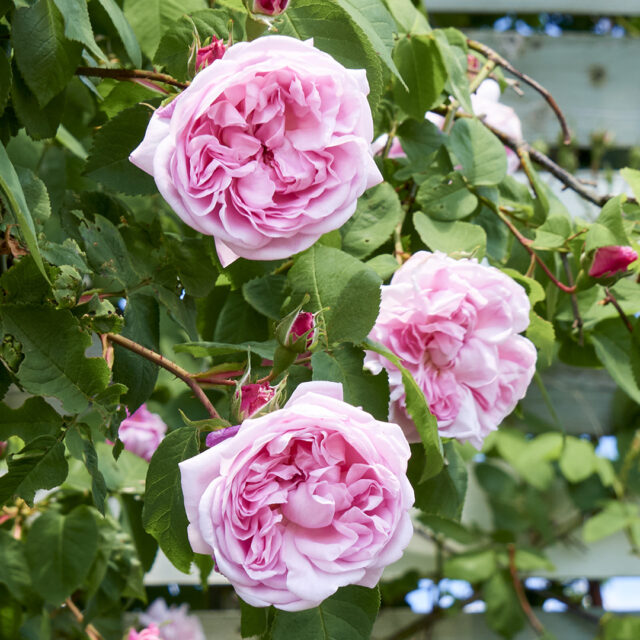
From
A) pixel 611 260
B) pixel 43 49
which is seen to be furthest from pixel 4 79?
pixel 611 260

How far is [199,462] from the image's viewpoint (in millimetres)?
435

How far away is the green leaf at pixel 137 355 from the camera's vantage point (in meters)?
0.59

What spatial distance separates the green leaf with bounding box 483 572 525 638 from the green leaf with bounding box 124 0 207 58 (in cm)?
122

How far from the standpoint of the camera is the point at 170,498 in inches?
19.9

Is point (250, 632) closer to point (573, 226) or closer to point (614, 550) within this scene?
point (573, 226)

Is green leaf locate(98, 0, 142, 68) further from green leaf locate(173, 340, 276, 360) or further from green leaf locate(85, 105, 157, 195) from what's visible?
green leaf locate(173, 340, 276, 360)

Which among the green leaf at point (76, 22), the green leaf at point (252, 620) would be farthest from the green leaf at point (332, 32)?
the green leaf at point (252, 620)

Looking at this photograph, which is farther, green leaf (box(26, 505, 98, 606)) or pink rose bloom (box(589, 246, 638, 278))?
green leaf (box(26, 505, 98, 606))

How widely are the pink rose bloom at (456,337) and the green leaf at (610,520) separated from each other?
1102 mm

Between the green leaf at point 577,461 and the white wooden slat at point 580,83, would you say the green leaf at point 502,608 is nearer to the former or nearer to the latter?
the green leaf at point 577,461

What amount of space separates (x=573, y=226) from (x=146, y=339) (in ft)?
1.33

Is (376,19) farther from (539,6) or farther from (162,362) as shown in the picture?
(539,6)

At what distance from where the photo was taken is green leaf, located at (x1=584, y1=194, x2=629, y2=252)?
70 cm

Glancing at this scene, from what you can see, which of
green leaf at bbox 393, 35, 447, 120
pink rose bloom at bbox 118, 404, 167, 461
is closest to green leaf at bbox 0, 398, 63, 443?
green leaf at bbox 393, 35, 447, 120
